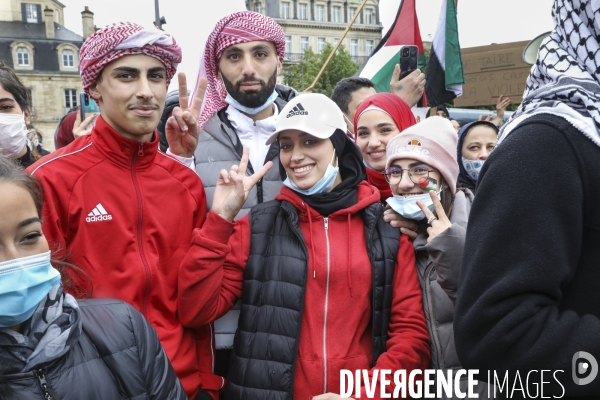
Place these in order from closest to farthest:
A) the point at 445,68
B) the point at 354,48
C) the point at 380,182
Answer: the point at 380,182, the point at 445,68, the point at 354,48

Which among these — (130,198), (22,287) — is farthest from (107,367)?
(130,198)

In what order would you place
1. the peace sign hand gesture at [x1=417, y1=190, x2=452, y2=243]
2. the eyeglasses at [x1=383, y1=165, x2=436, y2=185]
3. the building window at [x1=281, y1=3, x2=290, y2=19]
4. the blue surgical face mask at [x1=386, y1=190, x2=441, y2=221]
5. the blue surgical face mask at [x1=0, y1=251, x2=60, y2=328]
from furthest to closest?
1. the building window at [x1=281, y1=3, x2=290, y2=19]
2. the eyeglasses at [x1=383, y1=165, x2=436, y2=185]
3. the blue surgical face mask at [x1=386, y1=190, x2=441, y2=221]
4. the peace sign hand gesture at [x1=417, y1=190, x2=452, y2=243]
5. the blue surgical face mask at [x1=0, y1=251, x2=60, y2=328]

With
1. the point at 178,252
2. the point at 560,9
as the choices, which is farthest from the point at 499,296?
the point at 178,252

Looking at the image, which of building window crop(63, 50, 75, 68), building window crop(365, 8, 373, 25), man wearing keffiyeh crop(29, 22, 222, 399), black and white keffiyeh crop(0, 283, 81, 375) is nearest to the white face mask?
man wearing keffiyeh crop(29, 22, 222, 399)

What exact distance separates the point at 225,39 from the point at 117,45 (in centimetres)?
108

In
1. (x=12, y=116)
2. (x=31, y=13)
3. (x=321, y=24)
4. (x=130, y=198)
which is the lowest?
(x=130, y=198)

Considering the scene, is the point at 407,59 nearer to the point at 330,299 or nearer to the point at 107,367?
the point at 330,299

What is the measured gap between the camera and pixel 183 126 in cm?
295

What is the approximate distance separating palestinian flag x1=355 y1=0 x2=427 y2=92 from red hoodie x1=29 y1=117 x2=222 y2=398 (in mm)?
3824

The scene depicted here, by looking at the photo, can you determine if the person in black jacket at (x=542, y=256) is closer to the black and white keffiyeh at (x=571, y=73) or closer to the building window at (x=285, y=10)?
the black and white keffiyeh at (x=571, y=73)

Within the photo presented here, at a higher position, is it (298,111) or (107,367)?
(298,111)

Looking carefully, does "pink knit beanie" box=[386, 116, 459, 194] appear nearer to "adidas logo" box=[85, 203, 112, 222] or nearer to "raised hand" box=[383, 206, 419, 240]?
"raised hand" box=[383, 206, 419, 240]

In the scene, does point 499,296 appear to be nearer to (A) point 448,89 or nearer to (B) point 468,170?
(B) point 468,170

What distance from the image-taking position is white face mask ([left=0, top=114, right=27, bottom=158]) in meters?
3.60
